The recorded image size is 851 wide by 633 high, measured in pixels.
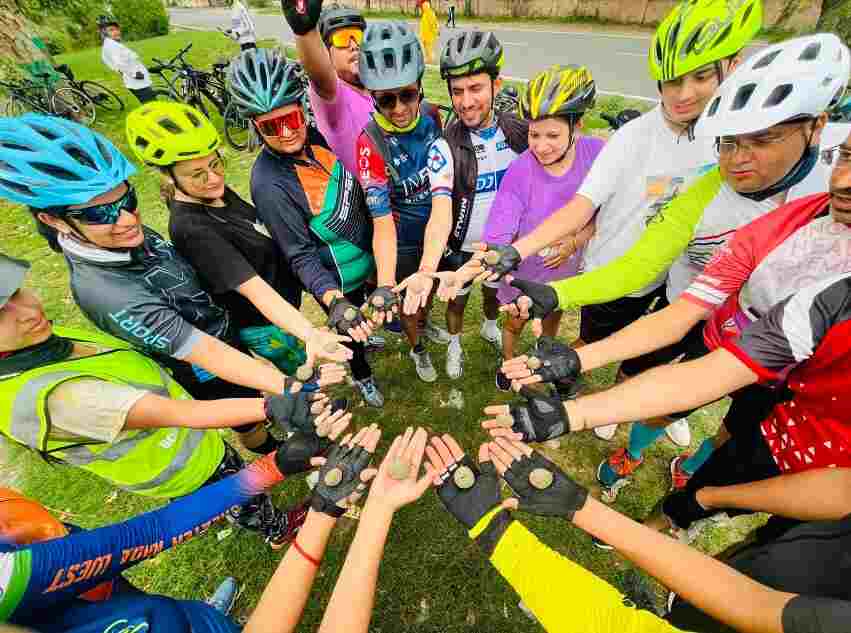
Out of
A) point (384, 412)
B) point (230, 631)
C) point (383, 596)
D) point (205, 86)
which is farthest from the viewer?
point (205, 86)

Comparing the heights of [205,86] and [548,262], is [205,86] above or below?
above

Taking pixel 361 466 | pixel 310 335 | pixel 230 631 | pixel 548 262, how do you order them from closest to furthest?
pixel 230 631 < pixel 361 466 < pixel 310 335 < pixel 548 262

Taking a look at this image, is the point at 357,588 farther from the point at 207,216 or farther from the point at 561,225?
the point at 561,225

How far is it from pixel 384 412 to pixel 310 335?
209 cm

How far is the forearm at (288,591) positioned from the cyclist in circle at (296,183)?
1.71m

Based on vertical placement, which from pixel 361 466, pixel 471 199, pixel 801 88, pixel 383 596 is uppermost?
pixel 801 88

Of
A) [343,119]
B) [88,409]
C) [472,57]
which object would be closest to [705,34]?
[472,57]

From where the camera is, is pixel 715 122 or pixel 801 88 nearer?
pixel 801 88

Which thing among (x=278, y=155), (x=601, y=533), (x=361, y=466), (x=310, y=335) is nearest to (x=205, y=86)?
(x=278, y=155)

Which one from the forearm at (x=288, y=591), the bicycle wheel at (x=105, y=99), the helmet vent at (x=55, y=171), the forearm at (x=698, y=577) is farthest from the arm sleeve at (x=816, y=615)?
the bicycle wheel at (x=105, y=99)

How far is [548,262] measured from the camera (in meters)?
3.96

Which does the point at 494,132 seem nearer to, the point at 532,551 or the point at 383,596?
the point at 532,551

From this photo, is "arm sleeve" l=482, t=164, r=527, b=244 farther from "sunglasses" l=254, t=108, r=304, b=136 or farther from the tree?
the tree

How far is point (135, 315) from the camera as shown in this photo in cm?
240
